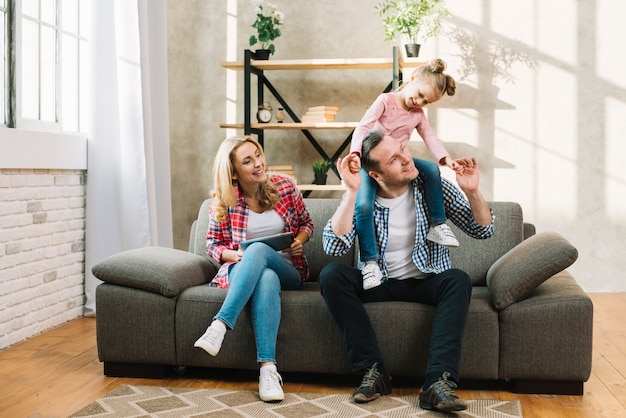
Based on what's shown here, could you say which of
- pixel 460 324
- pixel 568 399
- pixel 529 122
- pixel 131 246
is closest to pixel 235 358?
pixel 460 324

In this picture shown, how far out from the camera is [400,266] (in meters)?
2.99

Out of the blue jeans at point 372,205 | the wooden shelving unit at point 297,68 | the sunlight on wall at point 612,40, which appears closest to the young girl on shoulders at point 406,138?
the blue jeans at point 372,205

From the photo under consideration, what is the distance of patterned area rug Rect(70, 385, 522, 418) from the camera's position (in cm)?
258

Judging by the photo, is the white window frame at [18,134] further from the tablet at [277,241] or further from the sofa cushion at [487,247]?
the sofa cushion at [487,247]

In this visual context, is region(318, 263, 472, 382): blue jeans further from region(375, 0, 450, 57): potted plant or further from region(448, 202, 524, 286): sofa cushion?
region(375, 0, 450, 57): potted plant

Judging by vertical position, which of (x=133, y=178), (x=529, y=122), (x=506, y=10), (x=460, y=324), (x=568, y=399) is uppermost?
(x=506, y=10)

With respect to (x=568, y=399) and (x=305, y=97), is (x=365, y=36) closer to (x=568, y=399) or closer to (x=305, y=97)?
(x=305, y=97)

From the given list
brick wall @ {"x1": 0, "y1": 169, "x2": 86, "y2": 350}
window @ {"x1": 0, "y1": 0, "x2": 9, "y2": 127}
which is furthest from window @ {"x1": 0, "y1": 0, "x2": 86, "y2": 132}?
brick wall @ {"x1": 0, "y1": 169, "x2": 86, "y2": 350}

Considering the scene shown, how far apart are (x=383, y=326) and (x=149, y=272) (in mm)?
981

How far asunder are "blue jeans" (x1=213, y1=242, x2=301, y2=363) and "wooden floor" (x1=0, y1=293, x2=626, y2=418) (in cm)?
23

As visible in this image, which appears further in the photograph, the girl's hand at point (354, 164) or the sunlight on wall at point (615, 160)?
the sunlight on wall at point (615, 160)

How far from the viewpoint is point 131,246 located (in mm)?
4438

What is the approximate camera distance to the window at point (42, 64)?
3.83 meters

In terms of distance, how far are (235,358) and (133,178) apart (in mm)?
1809
